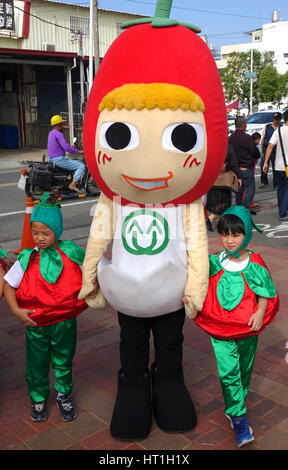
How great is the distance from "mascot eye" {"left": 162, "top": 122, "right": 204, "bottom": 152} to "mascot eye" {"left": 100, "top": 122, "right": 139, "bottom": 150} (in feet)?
0.51

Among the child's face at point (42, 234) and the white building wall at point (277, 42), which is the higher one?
the white building wall at point (277, 42)

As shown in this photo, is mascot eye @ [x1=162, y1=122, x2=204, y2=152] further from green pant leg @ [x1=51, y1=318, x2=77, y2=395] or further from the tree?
the tree

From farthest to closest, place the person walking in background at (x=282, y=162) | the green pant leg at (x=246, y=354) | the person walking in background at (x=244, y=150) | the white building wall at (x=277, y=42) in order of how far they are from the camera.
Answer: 1. the white building wall at (x=277, y=42)
2. the person walking in background at (x=244, y=150)
3. the person walking in background at (x=282, y=162)
4. the green pant leg at (x=246, y=354)

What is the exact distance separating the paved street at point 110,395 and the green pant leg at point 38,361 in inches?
7.0

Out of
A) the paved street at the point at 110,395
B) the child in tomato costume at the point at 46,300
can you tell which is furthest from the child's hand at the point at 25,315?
the paved street at the point at 110,395

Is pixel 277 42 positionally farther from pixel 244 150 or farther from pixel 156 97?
pixel 156 97

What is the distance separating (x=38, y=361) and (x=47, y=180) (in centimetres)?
726

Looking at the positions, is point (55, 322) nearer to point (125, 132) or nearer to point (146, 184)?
point (146, 184)

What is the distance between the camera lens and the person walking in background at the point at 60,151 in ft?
31.1

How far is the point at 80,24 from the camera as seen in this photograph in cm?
2281

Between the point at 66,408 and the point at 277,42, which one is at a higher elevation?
the point at 277,42

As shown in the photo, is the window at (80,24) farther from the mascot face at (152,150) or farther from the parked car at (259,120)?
the mascot face at (152,150)

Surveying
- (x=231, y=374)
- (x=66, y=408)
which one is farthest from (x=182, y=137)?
(x=66, y=408)

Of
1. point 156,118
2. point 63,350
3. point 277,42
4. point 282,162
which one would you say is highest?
point 277,42
